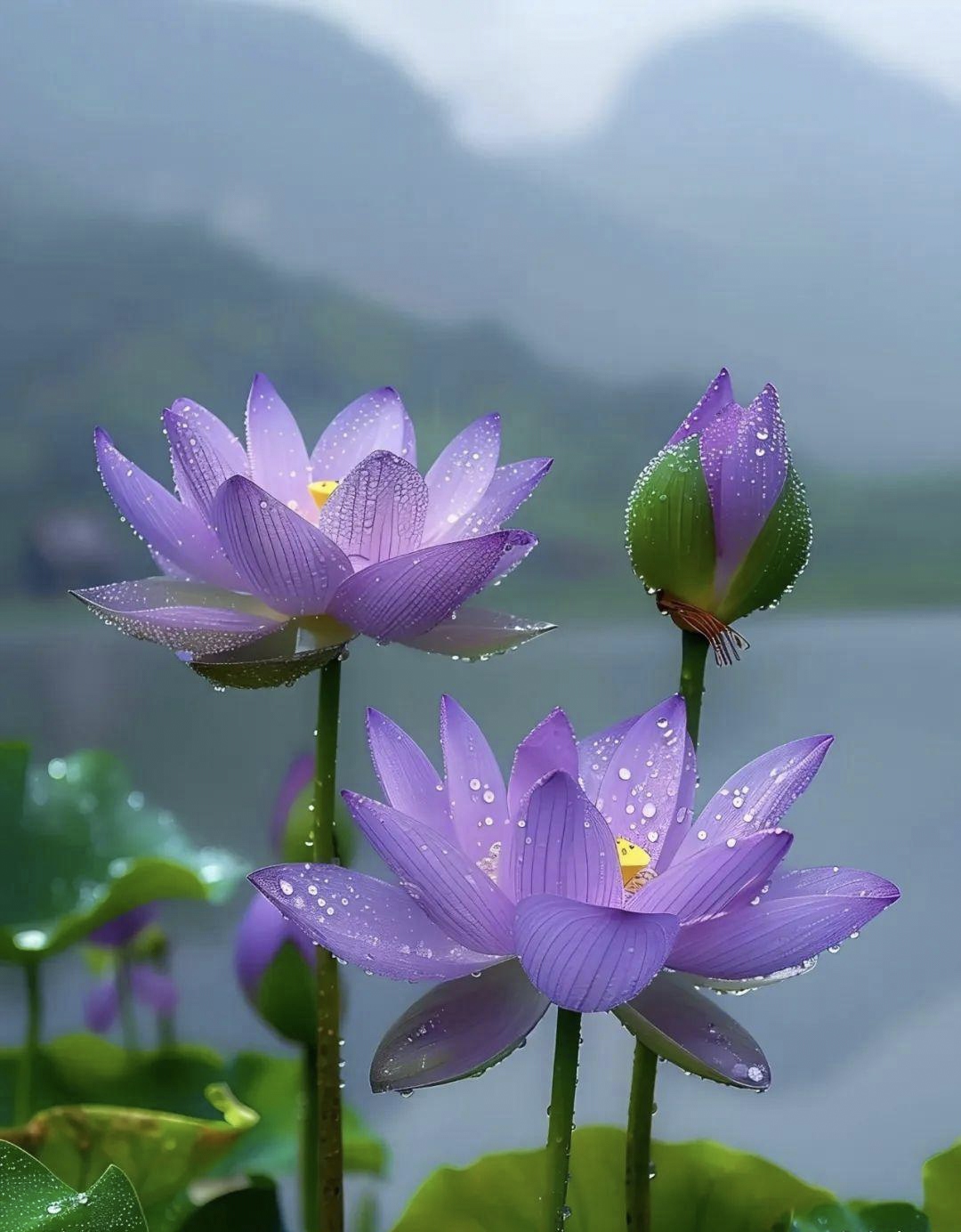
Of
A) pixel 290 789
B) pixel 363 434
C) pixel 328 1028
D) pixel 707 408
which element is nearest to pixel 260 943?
pixel 290 789

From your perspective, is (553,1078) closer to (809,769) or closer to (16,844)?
(809,769)

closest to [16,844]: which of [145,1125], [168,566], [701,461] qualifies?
[145,1125]

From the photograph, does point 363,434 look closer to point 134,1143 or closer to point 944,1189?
point 134,1143

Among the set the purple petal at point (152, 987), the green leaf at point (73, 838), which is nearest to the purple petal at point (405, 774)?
the green leaf at point (73, 838)

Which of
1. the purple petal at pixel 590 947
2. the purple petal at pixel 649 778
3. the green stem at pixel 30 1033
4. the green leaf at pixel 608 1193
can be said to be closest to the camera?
the purple petal at pixel 590 947

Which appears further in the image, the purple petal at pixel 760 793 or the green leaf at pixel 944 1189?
the green leaf at pixel 944 1189

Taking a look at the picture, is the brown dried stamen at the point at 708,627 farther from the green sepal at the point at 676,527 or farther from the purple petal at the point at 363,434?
the purple petal at the point at 363,434
